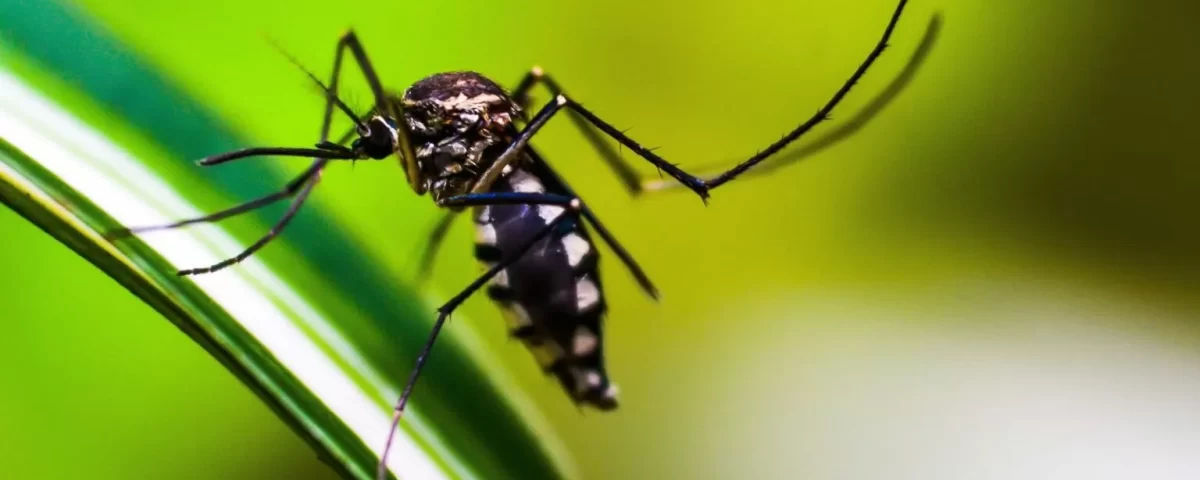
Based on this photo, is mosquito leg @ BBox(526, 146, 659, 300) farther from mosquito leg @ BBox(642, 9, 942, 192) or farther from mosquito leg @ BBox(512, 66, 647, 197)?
mosquito leg @ BBox(642, 9, 942, 192)

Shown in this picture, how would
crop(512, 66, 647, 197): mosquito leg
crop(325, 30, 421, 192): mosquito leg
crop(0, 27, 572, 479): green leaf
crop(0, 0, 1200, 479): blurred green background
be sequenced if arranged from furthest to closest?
crop(0, 0, 1200, 479): blurred green background
crop(512, 66, 647, 197): mosquito leg
crop(325, 30, 421, 192): mosquito leg
crop(0, 27, 572, 479): green leaf

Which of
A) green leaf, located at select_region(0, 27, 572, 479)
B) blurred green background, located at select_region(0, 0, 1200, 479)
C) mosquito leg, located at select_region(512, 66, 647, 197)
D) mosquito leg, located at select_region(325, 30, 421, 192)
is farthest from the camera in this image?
blurred green background, located at select_region(0, 0, 1200, 479)

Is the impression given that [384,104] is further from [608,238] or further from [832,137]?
[832,137]

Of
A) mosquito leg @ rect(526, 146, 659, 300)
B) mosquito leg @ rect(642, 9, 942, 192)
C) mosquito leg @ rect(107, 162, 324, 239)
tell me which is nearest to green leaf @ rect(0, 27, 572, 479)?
mosquito leg @ rect(107, 162, 324, 239)

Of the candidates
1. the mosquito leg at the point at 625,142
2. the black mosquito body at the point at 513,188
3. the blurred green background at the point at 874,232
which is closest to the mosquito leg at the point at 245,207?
the black mosquito body at the point at 513,188

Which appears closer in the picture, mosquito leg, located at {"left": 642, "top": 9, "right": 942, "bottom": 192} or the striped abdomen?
the striped abdomen

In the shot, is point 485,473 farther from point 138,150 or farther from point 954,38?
point 954,38

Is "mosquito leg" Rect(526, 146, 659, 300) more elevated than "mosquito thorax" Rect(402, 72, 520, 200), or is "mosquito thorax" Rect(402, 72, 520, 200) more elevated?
"mosquito thorax" Rect(402, 72, 520, 200)

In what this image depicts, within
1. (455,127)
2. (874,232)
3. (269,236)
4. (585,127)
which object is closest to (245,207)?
(269,236)
